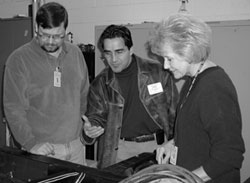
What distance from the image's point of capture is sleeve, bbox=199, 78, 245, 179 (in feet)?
3.03

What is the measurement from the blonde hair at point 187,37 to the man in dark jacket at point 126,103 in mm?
633

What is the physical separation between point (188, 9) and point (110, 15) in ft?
3.16

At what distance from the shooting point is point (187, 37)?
1014mm

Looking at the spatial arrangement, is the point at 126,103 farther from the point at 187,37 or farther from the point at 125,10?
the point at 125,10

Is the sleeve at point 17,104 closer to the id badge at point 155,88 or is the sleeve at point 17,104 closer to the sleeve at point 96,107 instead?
the sleeve at point 96,107

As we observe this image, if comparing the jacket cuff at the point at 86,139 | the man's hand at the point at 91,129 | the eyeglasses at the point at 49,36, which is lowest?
the jacket cuff at the point at 86,139

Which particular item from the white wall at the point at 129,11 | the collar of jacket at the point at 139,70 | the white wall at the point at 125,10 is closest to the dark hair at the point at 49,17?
the collar of jacket at the point at 139,70

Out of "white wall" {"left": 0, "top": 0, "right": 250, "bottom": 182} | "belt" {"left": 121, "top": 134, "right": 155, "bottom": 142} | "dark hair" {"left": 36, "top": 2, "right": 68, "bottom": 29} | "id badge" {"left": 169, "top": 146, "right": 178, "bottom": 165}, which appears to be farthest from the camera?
"white wall" {"left": 0, "top": 0, "right": 250, "bottom": 182}

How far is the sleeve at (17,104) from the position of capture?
1.54 m

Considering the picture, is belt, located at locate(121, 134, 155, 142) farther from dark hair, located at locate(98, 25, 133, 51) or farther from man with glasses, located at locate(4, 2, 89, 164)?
dark hair, located at locate(98, 25, 133, 51)

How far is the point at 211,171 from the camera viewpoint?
94cm

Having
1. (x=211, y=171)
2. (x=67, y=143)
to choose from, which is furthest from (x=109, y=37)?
(x=211, y=171)

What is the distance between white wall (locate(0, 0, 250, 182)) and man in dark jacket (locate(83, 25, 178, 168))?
80 cm

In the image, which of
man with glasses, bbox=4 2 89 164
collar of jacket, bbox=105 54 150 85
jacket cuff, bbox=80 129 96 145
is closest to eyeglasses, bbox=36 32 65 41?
man with glasses, bbox=4 2 89 164
